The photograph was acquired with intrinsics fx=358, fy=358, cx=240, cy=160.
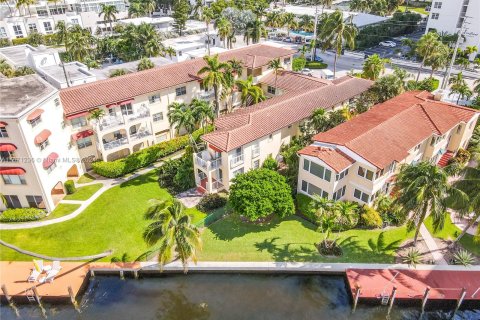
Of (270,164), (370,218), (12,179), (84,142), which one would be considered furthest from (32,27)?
(370,218)

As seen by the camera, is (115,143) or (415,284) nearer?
(415,284)

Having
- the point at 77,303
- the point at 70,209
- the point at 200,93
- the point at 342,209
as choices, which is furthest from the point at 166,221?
the point at 200,93

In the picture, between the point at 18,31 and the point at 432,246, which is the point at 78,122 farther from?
the point at 18,31

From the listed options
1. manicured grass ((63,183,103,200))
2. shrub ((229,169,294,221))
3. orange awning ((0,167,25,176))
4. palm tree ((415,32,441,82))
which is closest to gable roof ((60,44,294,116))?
orange awning ((0,167,25,176))

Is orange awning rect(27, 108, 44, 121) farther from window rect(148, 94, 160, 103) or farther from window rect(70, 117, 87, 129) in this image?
window rect(148, 94, 160, 103)

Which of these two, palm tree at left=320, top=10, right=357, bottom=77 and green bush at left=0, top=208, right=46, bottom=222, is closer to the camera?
green bush at left=0, top=208, right=46, bottom=222

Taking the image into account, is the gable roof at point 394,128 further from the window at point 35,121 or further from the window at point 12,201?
the window at point 12,201
